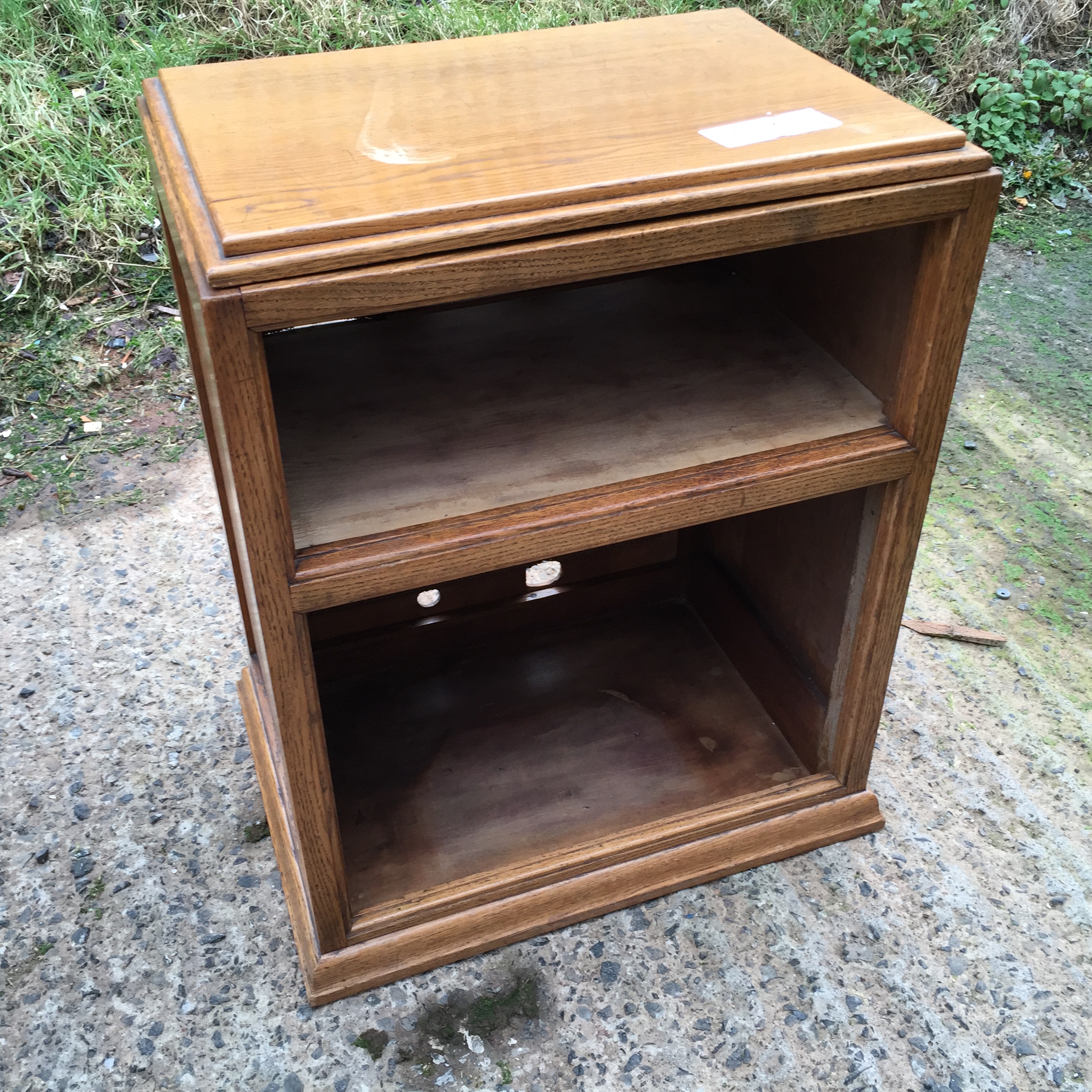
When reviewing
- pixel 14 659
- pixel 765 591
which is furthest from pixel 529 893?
pixel 14 659

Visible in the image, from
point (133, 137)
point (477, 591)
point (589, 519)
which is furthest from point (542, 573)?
point (133, 137)

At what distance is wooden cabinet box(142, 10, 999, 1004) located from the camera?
1003 mm

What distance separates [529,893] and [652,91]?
1.03 meters

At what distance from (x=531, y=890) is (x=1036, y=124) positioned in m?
3.39

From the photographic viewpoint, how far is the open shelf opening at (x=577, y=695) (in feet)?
5.02

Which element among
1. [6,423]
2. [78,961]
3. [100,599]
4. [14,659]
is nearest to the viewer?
[78,961]

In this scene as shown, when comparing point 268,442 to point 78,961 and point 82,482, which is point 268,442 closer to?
point 78,961

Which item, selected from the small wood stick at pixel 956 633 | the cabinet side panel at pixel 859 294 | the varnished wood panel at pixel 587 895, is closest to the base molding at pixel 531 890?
the varnished wood panel at pixel 587 895

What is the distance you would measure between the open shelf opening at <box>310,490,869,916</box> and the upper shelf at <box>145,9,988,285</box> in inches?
18.5

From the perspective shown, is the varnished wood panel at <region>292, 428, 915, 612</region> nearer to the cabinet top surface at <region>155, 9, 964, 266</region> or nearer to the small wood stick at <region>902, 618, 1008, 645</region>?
the cabinet top surface at <region>155, 9, 964, 266</region>

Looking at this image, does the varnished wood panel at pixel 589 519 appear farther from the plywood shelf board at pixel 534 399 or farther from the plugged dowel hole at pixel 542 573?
the plugged dowel hole at pixel 542 573

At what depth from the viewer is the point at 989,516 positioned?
2.26m

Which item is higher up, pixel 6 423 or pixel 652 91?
pixel 652 91

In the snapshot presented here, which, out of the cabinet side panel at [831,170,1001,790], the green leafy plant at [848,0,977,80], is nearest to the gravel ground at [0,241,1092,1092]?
the cabinet side panel at [831,170,1001,790]
